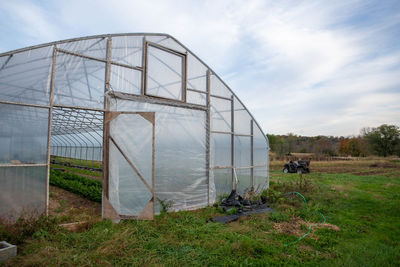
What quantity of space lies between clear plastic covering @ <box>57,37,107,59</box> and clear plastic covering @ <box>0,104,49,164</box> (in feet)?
5.70

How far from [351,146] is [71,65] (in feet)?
207

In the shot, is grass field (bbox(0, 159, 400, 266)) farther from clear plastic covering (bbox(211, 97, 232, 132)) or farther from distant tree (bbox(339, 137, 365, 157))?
distant tree (bbox(339, 137, 365, 157))

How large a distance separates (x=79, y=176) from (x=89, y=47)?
8860mm

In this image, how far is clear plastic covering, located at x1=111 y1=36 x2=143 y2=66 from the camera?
6680mm

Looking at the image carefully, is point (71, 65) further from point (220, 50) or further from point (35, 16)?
point (220, 50)

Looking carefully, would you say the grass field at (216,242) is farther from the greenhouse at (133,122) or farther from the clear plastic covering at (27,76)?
the clear plastic covering at (27,76)

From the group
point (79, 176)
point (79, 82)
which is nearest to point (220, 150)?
point (79, 82)

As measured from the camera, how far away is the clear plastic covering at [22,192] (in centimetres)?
490

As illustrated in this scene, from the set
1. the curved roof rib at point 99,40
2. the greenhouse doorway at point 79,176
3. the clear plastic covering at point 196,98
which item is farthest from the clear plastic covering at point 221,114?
the greenhouse doorway at point 79,176

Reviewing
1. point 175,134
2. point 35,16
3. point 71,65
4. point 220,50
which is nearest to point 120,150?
point 175,134

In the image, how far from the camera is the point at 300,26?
8672mm

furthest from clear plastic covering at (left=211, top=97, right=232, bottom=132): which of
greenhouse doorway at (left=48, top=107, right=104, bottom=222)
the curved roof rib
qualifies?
greenhouse doorway at (left=48, top=107, right=104, bottom=222)

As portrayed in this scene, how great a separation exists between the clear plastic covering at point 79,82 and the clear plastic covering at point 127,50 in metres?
0.53

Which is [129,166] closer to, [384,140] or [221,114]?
[221,114]
